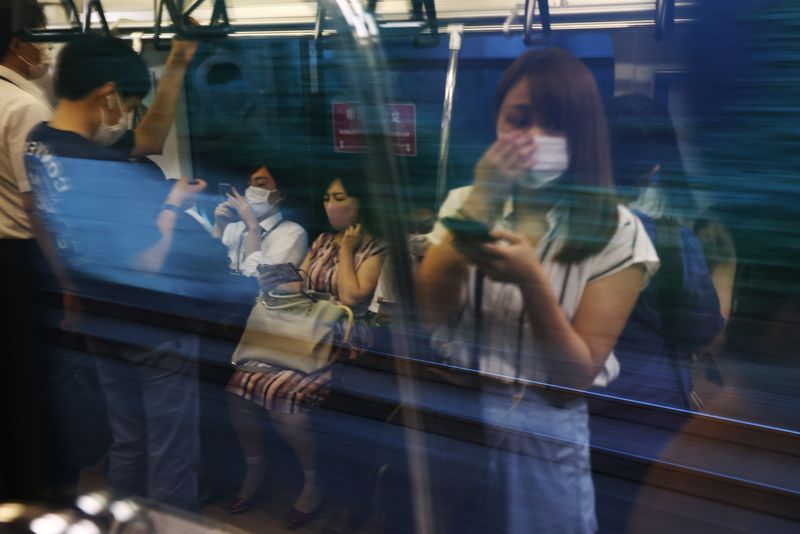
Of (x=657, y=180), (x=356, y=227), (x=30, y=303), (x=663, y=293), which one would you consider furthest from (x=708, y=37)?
(x=30, y=303)

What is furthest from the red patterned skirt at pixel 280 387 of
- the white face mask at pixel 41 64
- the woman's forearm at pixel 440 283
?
the white face mask at pixel 41 64

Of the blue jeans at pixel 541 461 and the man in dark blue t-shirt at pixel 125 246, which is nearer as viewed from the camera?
the blue jeans at pixel 541 461

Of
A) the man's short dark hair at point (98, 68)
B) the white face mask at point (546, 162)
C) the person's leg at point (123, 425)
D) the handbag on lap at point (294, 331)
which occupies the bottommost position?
the person's leg at point (123, 425)

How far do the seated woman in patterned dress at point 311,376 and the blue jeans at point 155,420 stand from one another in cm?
13

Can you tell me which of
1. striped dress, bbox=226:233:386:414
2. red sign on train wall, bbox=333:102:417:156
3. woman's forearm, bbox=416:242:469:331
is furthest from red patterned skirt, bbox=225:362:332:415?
red sign on train wall, bbox=333:102:417:156

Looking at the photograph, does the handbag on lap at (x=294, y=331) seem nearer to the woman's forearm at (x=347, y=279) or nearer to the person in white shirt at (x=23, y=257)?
the woman's forearm at (x=347, y=279)

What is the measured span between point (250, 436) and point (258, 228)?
0.40m

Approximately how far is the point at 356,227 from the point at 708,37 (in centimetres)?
57

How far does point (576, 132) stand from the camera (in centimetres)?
100

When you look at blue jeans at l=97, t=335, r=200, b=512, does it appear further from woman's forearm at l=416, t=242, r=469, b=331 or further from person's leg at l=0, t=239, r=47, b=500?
woman's forearm at l=416, t=242, r=469, b=331

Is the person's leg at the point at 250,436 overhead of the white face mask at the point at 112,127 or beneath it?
beneath

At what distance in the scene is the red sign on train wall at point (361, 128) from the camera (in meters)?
1.12

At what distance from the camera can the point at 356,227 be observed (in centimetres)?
119

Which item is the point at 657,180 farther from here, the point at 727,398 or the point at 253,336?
the point at 253,336
